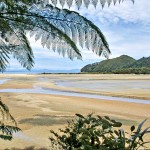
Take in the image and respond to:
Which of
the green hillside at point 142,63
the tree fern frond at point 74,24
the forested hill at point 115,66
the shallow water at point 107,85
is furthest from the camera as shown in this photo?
the green hillside at point 142,63

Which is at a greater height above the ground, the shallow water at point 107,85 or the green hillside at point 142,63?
the green hillside at point 142,63

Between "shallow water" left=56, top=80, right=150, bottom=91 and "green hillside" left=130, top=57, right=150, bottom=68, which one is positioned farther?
"green hillside" left=130, top=57, right=150, bottom=68

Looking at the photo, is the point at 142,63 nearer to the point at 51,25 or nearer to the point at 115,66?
the point at 115,66

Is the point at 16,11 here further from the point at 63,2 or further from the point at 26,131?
the point at 26,131

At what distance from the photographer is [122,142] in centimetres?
336

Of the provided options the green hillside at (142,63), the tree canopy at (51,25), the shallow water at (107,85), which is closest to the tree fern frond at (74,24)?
the tree canopy at (51,25)

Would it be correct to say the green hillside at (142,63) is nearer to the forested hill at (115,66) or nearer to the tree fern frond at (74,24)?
the forested hill at (115,66)

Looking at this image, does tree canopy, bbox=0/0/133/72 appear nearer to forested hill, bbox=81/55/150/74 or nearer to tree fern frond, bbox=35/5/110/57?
tree fern frond, bbox=35/5/110/57

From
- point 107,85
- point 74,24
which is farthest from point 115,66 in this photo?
point 74,24

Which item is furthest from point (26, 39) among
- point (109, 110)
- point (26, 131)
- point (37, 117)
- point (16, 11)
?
point (109, 110)

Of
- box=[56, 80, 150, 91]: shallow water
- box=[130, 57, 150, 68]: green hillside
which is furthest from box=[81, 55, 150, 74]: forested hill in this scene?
box=[56, 80, 150, 91]: shallow water

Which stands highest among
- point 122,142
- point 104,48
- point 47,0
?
point 47,0

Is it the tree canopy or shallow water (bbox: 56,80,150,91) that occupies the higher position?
the tree canopy

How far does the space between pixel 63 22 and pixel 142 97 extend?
68.0 feet
